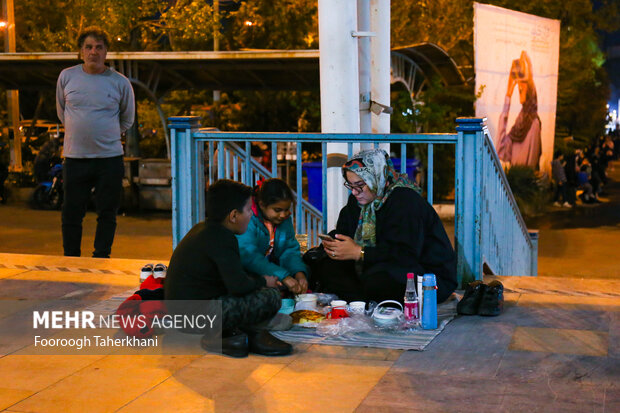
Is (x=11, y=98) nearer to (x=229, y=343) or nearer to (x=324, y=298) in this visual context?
(x=324, y=298)

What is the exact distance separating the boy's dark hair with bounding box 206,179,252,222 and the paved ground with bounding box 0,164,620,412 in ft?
2.74

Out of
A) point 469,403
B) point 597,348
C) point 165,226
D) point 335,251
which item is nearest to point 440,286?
point 335,251

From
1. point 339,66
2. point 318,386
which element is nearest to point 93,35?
point 339,66

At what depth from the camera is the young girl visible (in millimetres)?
5887

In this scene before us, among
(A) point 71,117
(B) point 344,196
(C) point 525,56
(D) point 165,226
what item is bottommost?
(D) point 165,226

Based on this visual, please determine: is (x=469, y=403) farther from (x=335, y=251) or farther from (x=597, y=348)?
(x=335, y=251)

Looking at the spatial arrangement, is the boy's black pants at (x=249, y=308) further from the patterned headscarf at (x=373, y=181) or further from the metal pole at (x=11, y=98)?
the metal pole at (x=11, y=98)

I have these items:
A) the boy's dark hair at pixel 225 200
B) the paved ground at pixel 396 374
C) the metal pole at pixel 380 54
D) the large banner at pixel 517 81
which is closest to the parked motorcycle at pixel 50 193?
the large banner at pixel 517 81

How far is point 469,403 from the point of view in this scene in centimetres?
412

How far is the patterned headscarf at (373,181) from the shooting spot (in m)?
5.75

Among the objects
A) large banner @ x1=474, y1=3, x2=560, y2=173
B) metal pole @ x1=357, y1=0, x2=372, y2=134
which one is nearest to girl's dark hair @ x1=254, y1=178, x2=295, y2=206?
metal pole @ x1=357, y1=0, x2=372, y2=134

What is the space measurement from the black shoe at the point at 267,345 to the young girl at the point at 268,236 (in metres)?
0.84

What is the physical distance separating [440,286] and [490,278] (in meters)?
1.23

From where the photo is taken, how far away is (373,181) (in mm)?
5766
